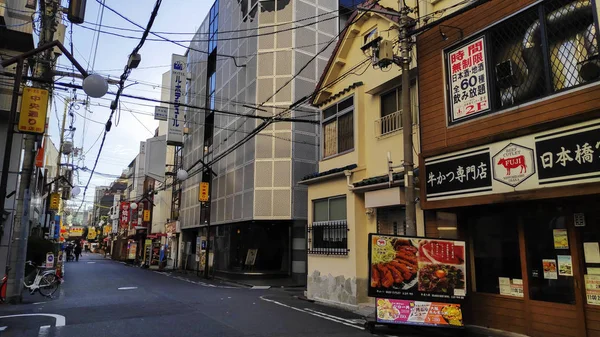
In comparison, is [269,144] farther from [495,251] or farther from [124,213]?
[124,213]

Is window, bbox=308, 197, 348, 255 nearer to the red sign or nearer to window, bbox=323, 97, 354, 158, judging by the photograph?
window, bbox=323, 97, 354, 158

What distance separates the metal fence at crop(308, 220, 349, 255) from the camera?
13383 millimetres

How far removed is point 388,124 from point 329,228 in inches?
166

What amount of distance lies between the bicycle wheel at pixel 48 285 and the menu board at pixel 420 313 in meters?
13.1

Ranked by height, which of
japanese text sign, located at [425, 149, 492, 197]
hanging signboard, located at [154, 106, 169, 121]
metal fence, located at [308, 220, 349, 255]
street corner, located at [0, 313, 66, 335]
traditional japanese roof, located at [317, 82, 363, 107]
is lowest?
street corner, located at [0, 313, 66, 335]

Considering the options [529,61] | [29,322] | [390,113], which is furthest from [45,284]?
[529,61]

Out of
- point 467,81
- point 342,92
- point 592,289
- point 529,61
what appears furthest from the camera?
point 342,92

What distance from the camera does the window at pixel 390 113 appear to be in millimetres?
12114

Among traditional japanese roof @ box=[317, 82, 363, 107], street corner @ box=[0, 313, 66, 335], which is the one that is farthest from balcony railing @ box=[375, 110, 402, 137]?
street corner @ box=[0, 313, 66, 335]

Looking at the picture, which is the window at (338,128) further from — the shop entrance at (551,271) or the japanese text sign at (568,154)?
the japanese text sign at (568,154)

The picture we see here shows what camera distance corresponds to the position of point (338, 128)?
14.8 metres

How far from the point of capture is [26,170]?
1396 centimetres

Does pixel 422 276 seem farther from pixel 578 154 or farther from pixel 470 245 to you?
pixel 578 154

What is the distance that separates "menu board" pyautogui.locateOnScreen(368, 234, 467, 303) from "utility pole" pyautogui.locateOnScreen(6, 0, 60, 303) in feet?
39.6
